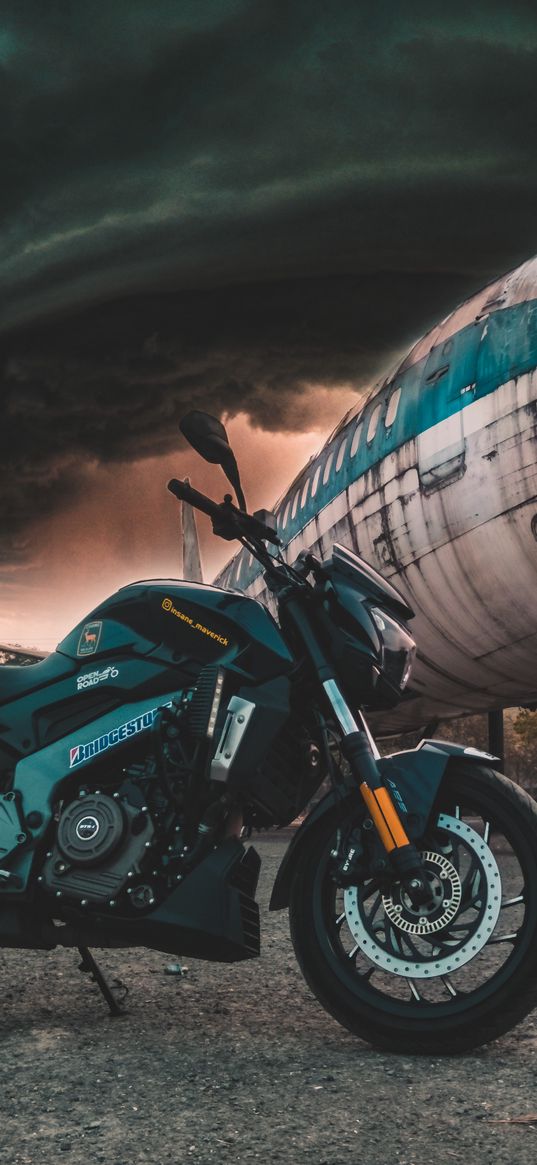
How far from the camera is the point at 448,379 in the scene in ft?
31.2

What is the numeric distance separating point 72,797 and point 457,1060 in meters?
1.52

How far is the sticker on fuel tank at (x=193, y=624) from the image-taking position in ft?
11.7

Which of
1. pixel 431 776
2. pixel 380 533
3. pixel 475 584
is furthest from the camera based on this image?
pixel 380 533

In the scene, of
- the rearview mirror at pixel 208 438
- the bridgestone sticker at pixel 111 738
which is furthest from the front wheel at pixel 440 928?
the rearview mirror at pixel 208 438

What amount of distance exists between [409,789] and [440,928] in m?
0.44

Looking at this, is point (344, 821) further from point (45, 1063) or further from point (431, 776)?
point (45, 1063)

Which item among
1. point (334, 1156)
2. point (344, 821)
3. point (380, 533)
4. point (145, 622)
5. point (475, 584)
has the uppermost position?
point (380, 533)

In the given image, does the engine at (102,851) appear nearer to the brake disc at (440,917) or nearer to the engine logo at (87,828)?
the engine logo at (87,828)

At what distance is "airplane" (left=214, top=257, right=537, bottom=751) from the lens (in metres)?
8.58

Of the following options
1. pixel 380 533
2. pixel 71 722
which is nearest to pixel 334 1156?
pixel 71 722

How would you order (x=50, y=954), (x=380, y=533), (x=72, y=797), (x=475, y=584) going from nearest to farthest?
1. (x=72, y=797)
2. (x=50, y=954)
3. (x=475, y=584)
4. (x=380, y=533)

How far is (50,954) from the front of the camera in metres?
5.00

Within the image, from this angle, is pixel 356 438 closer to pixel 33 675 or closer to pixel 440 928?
pixel 33 675

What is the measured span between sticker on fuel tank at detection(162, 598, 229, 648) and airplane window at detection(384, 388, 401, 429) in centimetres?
729
